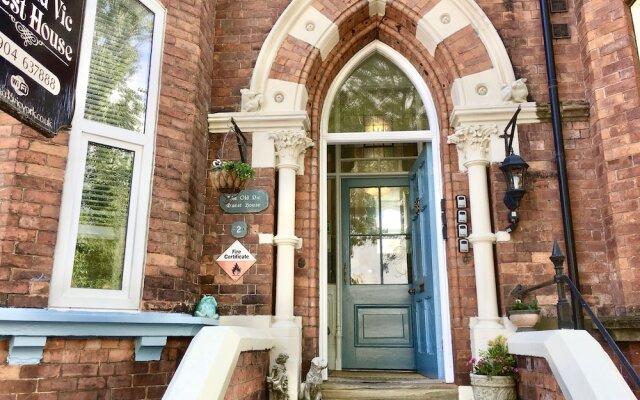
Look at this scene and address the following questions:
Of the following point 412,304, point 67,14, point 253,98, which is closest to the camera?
point 67,14

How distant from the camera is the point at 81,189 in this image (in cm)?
403

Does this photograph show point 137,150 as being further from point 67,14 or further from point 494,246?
point 494,246

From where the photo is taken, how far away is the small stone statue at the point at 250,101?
17.3ft

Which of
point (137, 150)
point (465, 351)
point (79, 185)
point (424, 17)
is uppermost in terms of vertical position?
point (424, 17)

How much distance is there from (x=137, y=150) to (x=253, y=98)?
1.37m

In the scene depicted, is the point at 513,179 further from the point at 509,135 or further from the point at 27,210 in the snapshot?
the point at 27,210

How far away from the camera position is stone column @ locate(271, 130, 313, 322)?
15.9ft

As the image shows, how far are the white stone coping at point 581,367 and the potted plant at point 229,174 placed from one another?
9.28ft

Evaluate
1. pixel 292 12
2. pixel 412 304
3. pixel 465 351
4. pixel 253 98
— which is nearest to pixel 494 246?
pixel 465 351

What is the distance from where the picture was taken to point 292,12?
5.49 m

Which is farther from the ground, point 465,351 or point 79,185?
point 79,185

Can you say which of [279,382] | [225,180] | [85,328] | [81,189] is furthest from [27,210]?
[279,382]

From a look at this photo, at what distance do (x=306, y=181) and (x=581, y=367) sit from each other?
309 centimetres

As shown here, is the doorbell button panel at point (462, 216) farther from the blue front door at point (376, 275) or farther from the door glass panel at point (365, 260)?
the door glass panel at point (365, 260)
